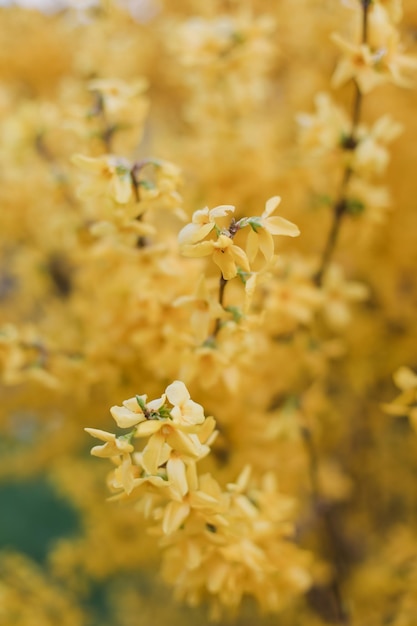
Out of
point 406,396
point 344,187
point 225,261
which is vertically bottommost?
point 225,261

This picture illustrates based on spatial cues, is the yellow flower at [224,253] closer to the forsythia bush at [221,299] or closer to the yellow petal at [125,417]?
the forsythia bush at [221,299]

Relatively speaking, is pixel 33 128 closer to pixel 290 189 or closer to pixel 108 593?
pixel 290 189

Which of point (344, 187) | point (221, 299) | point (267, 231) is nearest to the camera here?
point (267, 231)

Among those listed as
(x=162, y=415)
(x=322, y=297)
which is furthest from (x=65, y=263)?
(x=162, y=415)

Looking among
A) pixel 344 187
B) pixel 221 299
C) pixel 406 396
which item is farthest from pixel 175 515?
pixel 344 187

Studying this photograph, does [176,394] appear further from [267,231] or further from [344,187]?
[344,187]

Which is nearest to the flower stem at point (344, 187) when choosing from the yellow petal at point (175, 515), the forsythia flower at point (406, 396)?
the forsythia flower at point (406, 396)
